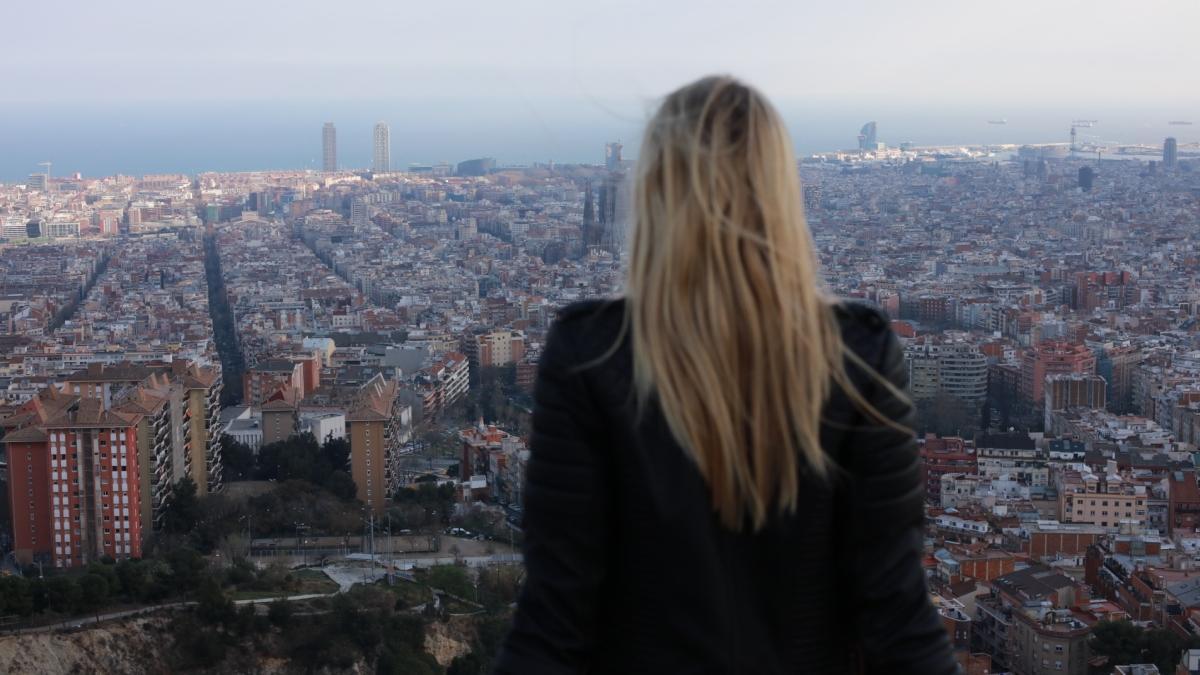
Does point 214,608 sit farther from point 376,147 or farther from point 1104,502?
point 376,147

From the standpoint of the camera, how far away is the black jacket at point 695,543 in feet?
2.25

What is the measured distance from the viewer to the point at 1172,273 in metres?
21.6

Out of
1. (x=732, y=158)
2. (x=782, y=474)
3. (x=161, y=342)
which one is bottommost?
(x=161, y=342)

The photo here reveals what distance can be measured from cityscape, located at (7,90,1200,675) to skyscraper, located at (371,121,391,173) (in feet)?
32.6

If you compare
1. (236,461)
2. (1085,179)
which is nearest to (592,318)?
(236,461)

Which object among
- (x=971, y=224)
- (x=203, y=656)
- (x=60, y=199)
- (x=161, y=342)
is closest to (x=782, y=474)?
(x=203, y=656)

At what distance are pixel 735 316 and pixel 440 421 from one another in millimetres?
12153

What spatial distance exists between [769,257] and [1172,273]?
22458 millimetres

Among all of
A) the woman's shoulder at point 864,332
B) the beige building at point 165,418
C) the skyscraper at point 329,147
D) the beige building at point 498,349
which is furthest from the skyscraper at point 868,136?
the woman's shoulder at point 864,332

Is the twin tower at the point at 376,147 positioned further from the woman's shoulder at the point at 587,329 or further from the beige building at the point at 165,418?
the woman's shoulder at the point at 587,329

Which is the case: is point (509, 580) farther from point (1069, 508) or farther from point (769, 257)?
Result: point (769, 257)

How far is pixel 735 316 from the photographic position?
2.19 ft

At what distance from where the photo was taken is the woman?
2.19 feet

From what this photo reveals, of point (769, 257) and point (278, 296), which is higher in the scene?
point (769, 257)
